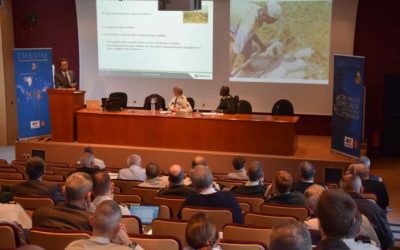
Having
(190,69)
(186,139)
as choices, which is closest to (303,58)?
(190,69)

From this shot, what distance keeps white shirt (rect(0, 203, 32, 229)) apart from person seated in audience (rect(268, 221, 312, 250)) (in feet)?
8.67

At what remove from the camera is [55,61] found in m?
13.9

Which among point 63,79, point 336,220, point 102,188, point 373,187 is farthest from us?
point 63,79

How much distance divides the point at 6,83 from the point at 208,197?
30.0ft

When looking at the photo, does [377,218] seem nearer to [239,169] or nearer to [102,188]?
[102,188]

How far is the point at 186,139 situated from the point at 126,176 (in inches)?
107

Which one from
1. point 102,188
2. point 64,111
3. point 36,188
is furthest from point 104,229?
point 64,111

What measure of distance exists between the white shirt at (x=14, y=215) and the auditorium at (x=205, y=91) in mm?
1711

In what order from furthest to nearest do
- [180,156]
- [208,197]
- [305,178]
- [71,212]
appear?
[180,156] < [305,178] < [208,197] < [71,212]

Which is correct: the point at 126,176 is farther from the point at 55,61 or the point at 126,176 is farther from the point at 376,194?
the point at 55,61

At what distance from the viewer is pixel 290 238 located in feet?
8.61

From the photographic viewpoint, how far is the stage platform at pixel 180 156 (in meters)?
9.59

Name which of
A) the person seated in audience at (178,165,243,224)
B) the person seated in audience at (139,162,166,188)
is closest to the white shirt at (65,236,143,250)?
the person seated in audience at (178,165,243,224)

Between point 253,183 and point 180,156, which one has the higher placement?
point 253,183
